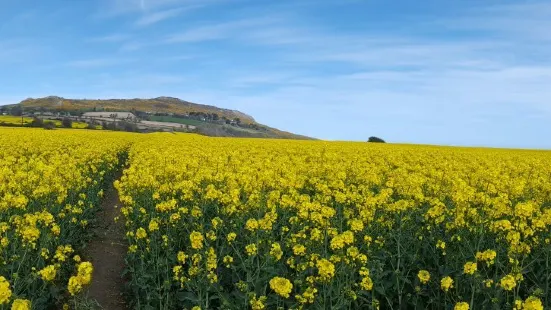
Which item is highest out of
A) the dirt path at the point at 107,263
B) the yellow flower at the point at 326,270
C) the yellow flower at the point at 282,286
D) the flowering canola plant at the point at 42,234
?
the yellow flower at the point at 326,270

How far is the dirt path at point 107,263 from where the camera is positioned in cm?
892

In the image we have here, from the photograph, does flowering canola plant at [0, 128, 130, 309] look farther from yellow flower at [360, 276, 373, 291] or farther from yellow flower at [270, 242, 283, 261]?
yellow flower at [360, 276, 373, 291]

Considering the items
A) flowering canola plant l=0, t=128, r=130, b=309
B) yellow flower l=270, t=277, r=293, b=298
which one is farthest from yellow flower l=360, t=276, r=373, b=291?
flowering canola plant l=0, t=128, r=130, b=309

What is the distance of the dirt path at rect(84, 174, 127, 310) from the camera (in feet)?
29.3

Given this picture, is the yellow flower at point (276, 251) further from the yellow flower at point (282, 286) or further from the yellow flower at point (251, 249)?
the yellow flower at point (282, 286)

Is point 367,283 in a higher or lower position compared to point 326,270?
lower

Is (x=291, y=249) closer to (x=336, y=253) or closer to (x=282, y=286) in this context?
(x=336, y=253)

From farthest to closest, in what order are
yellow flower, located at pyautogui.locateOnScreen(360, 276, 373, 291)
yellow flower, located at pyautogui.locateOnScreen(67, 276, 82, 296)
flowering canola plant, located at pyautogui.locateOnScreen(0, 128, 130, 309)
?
flowering canola plant, located at pyautogui.locateOnScreen(0, 128, 130, 309) → yellow flower, located at pyautogui.locateOnScreen(360, 276, 373, 291) → yellow flower, located at pyautogui.locateOnScreen(67, 276, 82, 296)

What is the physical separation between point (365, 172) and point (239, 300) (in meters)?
9.64

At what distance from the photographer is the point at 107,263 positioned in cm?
1075

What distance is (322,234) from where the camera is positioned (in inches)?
295

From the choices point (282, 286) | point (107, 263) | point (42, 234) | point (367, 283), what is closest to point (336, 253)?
point (367, 283)

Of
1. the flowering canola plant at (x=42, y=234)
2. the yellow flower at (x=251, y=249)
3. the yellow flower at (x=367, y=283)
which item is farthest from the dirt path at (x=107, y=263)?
the yellow flower at (x=367, y=283)

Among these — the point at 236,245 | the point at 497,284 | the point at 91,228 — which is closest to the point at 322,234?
the point at 236,245
